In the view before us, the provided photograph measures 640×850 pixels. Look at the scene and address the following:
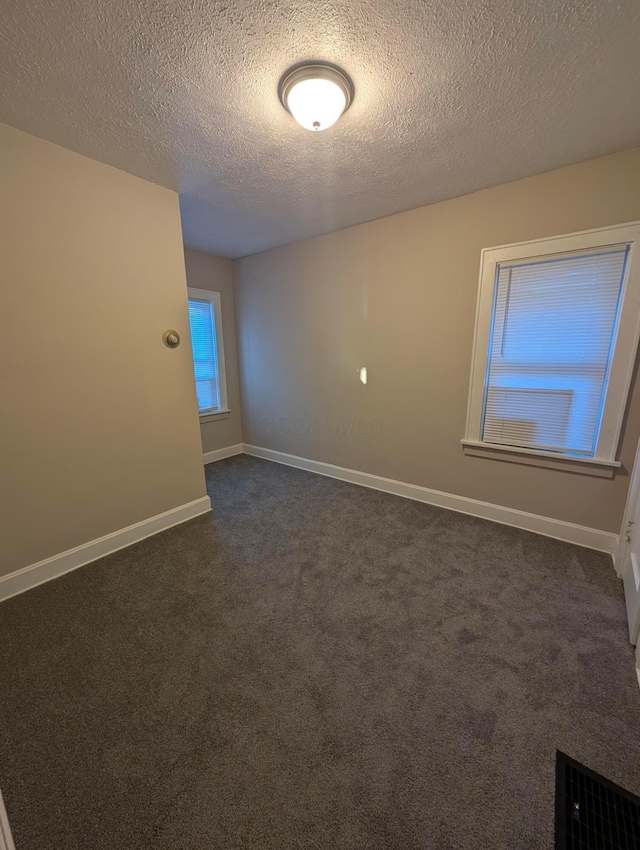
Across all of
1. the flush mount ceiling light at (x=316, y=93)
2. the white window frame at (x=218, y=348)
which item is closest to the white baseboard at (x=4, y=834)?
the flush mount ceiling light at (x=316, y=93)

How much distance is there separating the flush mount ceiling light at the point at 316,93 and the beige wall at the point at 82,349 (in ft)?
4.31

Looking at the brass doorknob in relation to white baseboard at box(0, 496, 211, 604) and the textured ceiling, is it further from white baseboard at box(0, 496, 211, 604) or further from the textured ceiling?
white baseboard at box(0, 496, 211, 604)

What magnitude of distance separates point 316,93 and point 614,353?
2162 millimetres

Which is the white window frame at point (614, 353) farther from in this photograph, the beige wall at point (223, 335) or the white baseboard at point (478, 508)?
the beige wall at point (223, 335)

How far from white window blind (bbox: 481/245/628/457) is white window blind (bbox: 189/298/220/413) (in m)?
3.06

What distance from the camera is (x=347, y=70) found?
1347 mm

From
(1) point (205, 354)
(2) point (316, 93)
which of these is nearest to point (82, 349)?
(2) point (316, 93)

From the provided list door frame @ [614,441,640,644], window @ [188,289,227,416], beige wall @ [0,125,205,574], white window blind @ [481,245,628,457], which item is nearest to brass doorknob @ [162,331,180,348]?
beige wall @ [0,125,205,574]

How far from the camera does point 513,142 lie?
5.82ft

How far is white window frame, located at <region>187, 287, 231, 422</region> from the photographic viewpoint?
3762 mm

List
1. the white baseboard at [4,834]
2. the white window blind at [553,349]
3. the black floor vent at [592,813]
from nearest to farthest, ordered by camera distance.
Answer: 1. the white baseboard at [4,834]
2. the black floor vent at [592,813]
3. the white window blind at [553,349]

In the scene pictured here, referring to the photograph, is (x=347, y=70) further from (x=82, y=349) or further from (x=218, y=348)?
(x=218, y=348)

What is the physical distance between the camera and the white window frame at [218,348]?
12.3ft

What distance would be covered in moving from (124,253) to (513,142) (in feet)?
7.94
